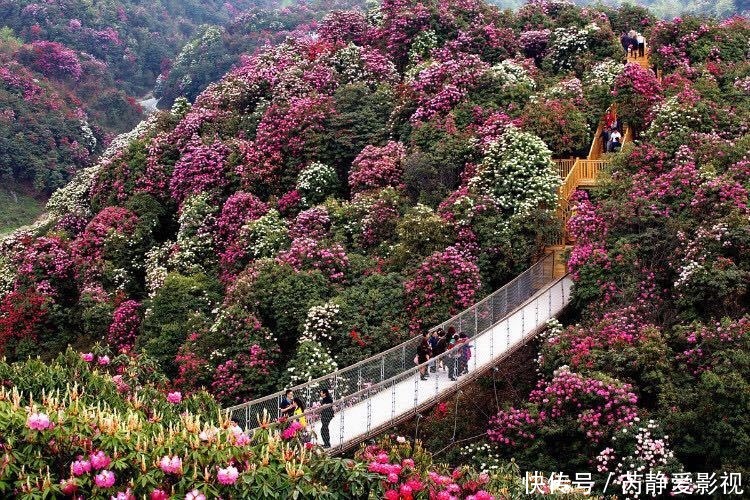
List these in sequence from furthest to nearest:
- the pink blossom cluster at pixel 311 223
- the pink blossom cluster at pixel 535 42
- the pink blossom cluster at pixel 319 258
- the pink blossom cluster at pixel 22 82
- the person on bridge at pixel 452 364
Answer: the pink blossom cluster at pixel 22 82, the pink blossom cluster at pixel 535 42, the pink blossom cluster at pixel 311 223, the pink blossom cluster at pixel 319 258, the person on bridge at pixel 452 364

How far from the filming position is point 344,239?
21.3 meters

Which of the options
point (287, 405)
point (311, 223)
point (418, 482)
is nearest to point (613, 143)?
point (311, 223)

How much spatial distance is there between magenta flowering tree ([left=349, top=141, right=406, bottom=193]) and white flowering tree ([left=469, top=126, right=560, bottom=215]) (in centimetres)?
263

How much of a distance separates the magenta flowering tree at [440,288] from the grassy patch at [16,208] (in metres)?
34.4

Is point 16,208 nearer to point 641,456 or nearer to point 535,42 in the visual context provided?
point 535,42

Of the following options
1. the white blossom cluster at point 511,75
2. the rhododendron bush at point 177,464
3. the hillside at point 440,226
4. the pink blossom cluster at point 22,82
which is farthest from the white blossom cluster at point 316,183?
the pink blossom cluster at point 22,82

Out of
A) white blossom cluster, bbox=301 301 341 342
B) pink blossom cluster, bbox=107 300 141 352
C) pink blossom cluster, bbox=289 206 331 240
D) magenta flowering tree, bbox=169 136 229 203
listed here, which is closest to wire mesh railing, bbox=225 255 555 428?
white blossom cluster, bbox=301 301 341 342

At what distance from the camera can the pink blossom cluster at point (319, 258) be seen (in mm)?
20094

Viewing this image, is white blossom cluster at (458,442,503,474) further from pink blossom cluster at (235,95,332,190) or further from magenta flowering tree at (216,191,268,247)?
pink blossom cluster at (235,95,332,190)

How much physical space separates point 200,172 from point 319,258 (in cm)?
719

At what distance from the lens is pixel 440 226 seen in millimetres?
19859

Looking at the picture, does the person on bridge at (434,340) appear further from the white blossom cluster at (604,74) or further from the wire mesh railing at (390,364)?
the white blossom cluster at (604,74)

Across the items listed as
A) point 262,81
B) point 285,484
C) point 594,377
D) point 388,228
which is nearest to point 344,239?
point 388,228

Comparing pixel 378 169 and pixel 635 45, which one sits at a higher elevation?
pixel 635 45
